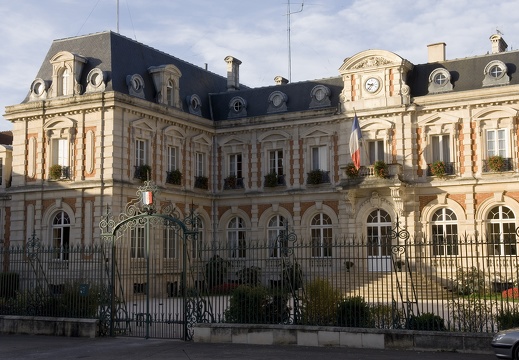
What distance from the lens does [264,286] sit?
14.6 metres

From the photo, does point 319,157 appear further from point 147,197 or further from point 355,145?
point 147,197

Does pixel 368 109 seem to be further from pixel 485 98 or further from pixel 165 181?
pixel 165 181

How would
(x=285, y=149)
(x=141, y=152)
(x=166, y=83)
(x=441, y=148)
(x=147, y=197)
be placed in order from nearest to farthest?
1. (x=147, y=197)
2. (x=441, y=148)
3. (x=141, y=152)
4. (x=166, y=83)
5. (x=285, y=149)

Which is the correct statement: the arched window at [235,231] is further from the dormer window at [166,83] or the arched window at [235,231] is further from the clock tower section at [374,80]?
the clock tower section at [374,80]

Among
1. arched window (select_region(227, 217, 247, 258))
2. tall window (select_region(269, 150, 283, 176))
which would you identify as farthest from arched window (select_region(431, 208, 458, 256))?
arched window (select_region(227, 217, 247, 258))

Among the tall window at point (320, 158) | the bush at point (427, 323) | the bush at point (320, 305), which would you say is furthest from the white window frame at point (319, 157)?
the bush at point (427, 323)

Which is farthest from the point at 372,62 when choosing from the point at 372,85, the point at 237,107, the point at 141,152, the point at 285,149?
the point at 141,152

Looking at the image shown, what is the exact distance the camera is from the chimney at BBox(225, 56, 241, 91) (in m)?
34.4

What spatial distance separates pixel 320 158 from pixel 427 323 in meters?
16.4

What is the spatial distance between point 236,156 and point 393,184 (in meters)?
7.72

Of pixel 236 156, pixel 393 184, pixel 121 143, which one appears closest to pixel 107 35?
pixel 121 143

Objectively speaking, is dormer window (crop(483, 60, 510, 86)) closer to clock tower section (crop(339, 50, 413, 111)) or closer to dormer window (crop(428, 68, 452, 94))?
dormer window (crop(428, 68, 452, 94))

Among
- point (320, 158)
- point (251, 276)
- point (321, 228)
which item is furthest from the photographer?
point (320, 158)

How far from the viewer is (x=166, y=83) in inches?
1105
